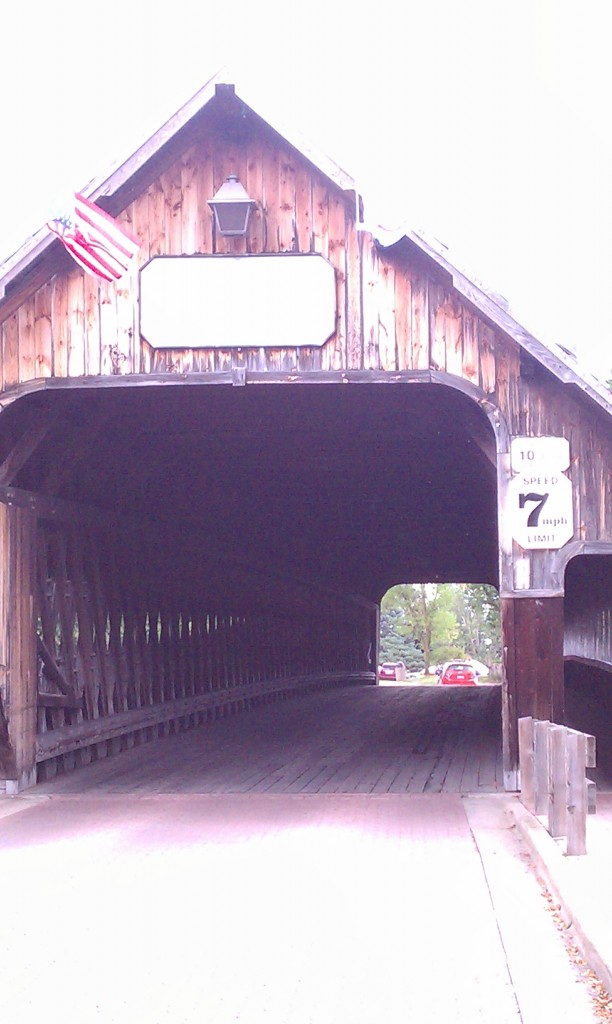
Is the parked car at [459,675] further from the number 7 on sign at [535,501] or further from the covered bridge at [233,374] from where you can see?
the number 7 on sign at [535,501]

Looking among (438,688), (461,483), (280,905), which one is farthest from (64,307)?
(438,688)

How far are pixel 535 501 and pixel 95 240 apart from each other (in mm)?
4081

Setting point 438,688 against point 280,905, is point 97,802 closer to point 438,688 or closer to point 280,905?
point 280,905

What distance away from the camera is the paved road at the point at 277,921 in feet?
15.7

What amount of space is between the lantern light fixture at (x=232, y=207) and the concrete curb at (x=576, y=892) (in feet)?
16.8

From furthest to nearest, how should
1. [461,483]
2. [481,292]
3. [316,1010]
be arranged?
[461,483] < [481,292] < [316,1010]

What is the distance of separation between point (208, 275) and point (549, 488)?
3.28 meters

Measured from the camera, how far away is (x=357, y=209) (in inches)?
401

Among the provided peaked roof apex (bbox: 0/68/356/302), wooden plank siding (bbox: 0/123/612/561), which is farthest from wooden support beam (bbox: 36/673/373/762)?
peaked roof apex (bbox: 0/68/356/302)

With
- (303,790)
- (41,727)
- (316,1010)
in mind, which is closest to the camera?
(316,1010)

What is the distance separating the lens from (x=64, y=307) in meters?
Answer: 10.4

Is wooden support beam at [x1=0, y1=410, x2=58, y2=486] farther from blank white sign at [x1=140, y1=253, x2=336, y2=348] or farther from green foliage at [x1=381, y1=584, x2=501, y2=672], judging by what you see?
green foliage at [x1=381, y1=584, x2=501, y2=672]

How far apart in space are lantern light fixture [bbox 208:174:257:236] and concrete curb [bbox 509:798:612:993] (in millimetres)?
5123

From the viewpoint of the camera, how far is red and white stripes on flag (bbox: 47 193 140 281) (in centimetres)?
973
